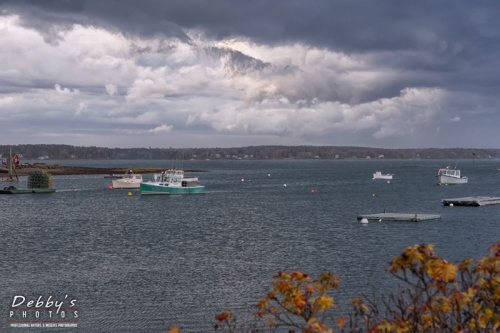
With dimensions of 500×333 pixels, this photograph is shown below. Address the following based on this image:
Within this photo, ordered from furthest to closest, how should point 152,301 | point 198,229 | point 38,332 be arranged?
point 198,229
point 152,301
point 38,332

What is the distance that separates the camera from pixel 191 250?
152 ft

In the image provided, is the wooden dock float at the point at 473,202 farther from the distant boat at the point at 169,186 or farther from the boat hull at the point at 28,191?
the boat hull at the point at 28,191

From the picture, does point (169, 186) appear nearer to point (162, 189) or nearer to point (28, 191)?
point (162, 189)

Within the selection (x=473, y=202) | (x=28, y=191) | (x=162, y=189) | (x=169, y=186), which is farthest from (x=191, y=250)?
(x=28, y=191)

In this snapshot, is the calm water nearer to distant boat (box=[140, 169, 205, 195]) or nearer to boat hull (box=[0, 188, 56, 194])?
distant boat (box=[140, 169, 205, 195])

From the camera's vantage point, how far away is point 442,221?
6525 centimetres

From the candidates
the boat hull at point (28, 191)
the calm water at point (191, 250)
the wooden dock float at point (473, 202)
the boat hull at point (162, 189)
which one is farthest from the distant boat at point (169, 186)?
the wooden dock float at point (473, 202)

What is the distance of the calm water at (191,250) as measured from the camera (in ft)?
98.1

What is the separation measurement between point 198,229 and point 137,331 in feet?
114

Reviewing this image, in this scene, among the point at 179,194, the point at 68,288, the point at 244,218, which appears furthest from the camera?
the point at 179,194

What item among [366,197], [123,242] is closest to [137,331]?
[123,242]

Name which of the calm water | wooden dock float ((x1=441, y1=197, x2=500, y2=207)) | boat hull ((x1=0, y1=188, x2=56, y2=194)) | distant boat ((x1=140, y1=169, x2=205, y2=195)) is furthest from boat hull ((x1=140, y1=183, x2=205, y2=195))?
wooden dock float ((x1=441, y1=197, x2=500, y2=207))

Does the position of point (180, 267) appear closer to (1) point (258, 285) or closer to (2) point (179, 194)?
(1) point (258, 285)

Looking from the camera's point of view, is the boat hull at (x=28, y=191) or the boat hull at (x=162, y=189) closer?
the boat hull at (x=162, y=189)
